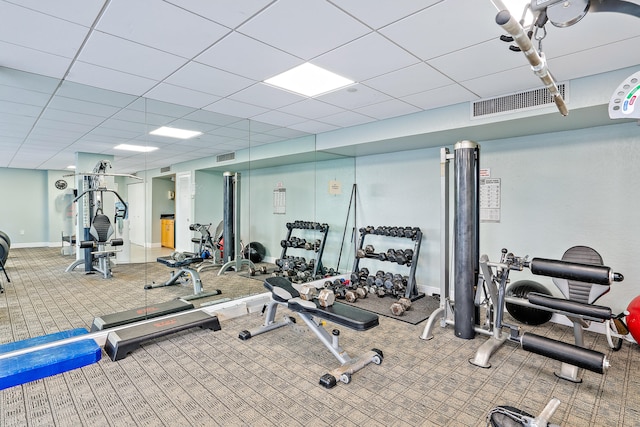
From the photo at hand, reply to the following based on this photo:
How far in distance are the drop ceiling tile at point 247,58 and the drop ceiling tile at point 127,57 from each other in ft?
0.90

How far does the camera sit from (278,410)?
201 centimetres

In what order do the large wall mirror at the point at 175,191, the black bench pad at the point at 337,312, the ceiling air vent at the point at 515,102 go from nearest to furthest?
1. the black bench pad at the point at 337,312
2. the ceiling air vent at the point at 515,102
3. the large wall mirror at the point at 175,191

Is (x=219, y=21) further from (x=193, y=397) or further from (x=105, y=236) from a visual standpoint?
(x=105, y=236)

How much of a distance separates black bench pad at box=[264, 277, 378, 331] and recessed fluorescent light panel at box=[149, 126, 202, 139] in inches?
97.2

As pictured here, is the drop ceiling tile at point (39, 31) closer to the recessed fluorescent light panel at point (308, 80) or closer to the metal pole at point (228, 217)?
the recessed fluorescent light panel at point (308, 80)

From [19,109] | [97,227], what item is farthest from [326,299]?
[97,227]

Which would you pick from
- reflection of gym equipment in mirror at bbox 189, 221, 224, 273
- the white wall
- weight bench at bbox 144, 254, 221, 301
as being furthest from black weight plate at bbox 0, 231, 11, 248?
the white wall

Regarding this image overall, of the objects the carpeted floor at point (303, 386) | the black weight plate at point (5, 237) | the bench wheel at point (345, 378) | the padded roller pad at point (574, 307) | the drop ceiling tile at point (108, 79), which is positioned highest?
the drop ceiling tile at point (108, 79)

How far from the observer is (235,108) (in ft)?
12.4

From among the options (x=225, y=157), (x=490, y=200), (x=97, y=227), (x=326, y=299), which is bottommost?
(x=326, y=299)

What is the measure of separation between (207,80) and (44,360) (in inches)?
101

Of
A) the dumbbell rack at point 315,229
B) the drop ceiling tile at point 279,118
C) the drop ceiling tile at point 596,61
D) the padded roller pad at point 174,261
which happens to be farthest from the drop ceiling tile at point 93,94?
the drop ceiling tile at point 596,61

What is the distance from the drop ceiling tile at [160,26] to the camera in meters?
1.83

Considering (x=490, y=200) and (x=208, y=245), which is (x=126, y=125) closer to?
(x=208, y=245)
